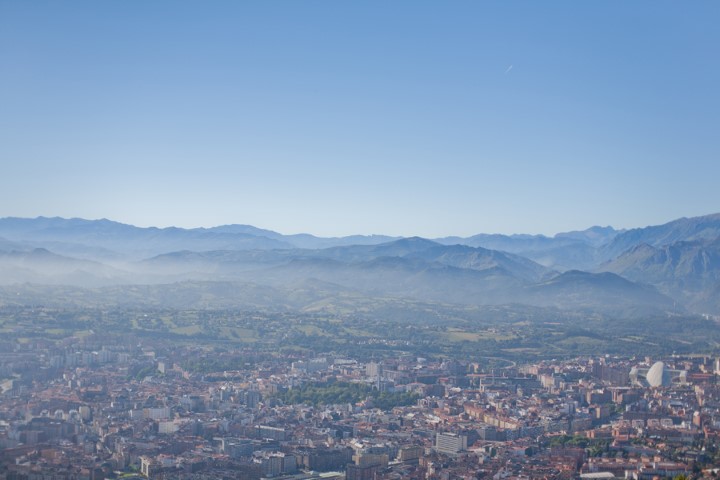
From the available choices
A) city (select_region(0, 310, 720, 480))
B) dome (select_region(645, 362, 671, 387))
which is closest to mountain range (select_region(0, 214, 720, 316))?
city (select_region(0, 310, 720, 480))

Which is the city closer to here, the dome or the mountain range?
the dome

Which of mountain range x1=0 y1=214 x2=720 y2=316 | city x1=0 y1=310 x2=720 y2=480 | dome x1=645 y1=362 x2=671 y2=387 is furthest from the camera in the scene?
mountain range x1=0 y1=214 x2=720 y2=316

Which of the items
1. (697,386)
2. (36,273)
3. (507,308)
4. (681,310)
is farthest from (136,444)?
(36,273)

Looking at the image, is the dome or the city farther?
the dome

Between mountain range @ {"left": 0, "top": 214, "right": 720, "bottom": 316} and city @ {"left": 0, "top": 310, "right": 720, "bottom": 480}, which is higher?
mountain range @ {"left": 0, "top": 214, "right": 720, "bottom": 316}

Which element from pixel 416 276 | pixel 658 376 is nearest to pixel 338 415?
pixel 658 376

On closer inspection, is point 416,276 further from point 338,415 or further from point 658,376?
point 338,415

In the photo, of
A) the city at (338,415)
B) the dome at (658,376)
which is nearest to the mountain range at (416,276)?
the city at (338,415)

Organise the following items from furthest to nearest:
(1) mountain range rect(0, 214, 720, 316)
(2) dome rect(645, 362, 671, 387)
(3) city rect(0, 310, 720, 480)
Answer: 1. (1) mountain range rect(0, 214, 720, 316)
2. (2) dome rect(645, 362, 671, 387)
3. (3) city rect(0, 310, 720, 480)

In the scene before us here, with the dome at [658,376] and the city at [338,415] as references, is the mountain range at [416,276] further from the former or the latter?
the dome at [658,376]

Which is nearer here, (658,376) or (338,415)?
(338,415)

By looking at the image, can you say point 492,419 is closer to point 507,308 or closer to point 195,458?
point 195,458
